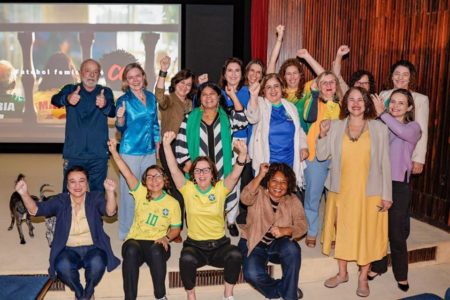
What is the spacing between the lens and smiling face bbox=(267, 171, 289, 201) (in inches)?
138

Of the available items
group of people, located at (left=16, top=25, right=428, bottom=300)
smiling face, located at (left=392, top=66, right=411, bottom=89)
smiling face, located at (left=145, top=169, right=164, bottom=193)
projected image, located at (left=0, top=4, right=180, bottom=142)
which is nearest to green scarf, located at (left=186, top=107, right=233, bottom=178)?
group of people, located at (left=16, top=25, right=428, bottom=300)

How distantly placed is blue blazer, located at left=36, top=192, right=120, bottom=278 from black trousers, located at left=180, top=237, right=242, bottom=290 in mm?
505

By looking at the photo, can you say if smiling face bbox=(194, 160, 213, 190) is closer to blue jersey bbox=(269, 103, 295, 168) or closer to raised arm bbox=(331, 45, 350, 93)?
blue jersey bbox=(269, 103, 295, 168)

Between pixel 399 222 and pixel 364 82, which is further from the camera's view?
pixel 364 82

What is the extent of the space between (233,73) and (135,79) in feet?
2.40

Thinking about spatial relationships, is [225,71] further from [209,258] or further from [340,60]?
[209,258]

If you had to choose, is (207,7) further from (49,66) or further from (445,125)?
(445,125)

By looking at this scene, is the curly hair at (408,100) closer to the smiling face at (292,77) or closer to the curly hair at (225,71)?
the smiling face at (292,77)

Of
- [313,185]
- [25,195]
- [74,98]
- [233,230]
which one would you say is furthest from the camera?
[233,230]

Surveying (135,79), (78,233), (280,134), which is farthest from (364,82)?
(78,233)

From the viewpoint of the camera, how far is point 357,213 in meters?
3.63

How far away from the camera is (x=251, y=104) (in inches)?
151

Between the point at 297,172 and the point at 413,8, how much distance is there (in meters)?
2.26

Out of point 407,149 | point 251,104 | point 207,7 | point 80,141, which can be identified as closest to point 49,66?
point 207,7
